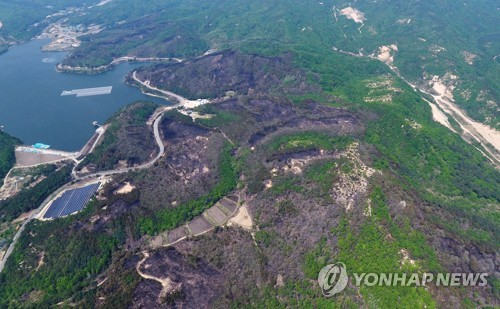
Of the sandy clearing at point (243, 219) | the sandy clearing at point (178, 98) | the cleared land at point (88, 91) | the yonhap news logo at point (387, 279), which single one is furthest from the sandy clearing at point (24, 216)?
the cleared land at point (88, 91)

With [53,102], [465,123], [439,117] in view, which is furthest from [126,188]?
[465,123]

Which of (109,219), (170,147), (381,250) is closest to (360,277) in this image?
(381,250)

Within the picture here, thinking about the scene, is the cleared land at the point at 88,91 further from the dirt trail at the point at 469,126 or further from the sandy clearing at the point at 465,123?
the dirt trail at the point at 469,126

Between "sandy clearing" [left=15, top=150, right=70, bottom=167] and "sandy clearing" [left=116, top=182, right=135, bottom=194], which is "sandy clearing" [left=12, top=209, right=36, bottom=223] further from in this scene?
"sandy clearing" [left=15, top=150, right=70, bottom=167]

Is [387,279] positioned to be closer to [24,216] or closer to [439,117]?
[24,216]

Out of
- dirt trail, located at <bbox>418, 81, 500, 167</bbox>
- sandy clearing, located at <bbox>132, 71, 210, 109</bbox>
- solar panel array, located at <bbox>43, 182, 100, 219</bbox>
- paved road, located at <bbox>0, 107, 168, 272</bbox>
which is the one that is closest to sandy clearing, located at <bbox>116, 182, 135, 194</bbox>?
solar panel array, located at <bbox>43, 182, 100, 219</bbox>

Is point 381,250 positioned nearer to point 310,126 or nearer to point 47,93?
point 310,126
